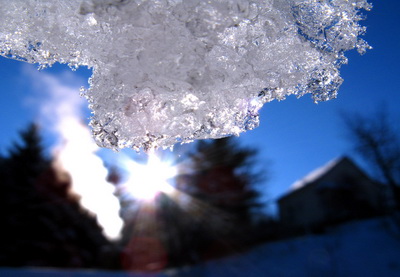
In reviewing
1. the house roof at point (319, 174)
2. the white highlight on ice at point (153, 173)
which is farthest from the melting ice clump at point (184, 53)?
the house roof at point (319, 174)

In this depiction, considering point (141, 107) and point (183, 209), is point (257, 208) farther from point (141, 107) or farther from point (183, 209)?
point (141, 107)

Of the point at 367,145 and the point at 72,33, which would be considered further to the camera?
the point at 367,145

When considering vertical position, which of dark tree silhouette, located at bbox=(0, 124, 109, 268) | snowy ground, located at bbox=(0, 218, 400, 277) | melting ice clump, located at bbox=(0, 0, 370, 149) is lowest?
melting ice clump, located at bbox=(0, 0, 370, 149)

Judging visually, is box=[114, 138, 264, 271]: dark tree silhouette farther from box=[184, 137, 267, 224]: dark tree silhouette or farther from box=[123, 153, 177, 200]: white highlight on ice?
box=[123, 153, 177, 200]: white highlight on ice

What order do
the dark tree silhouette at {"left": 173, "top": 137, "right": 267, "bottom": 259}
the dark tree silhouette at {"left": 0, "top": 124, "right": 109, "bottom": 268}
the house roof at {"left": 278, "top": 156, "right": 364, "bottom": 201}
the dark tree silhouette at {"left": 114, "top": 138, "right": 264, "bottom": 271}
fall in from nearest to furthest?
1. the dark tree silhouette at {"left": 0, "top": 124, "right": 109, "bottom": 268}
2. the dark tree silhouette at {"left": 114, "top": 138, "right": 264, "bottom": 271}
3. the dark tree silhouette at {"left": 173, "top": 137, "right": 267, "bottom": 259}
4. the house roof at {"left": 278, "top": 156, "right": 364, "bottom": 201}

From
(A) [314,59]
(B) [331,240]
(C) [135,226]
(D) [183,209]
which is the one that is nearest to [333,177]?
(B) [331,240]

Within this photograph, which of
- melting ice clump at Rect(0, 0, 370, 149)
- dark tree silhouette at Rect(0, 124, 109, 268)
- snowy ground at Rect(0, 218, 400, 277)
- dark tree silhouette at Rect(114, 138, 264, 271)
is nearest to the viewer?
melting ice clump at Rect(0, 0, 370, 149)

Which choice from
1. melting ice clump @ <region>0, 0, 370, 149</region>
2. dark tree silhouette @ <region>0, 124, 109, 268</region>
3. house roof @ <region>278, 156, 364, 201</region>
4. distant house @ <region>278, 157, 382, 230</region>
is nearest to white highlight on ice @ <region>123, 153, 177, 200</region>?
melting ice clump @ <region>0, 0, 370, 149</region>

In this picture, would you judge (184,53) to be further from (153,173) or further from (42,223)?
(42,223)
